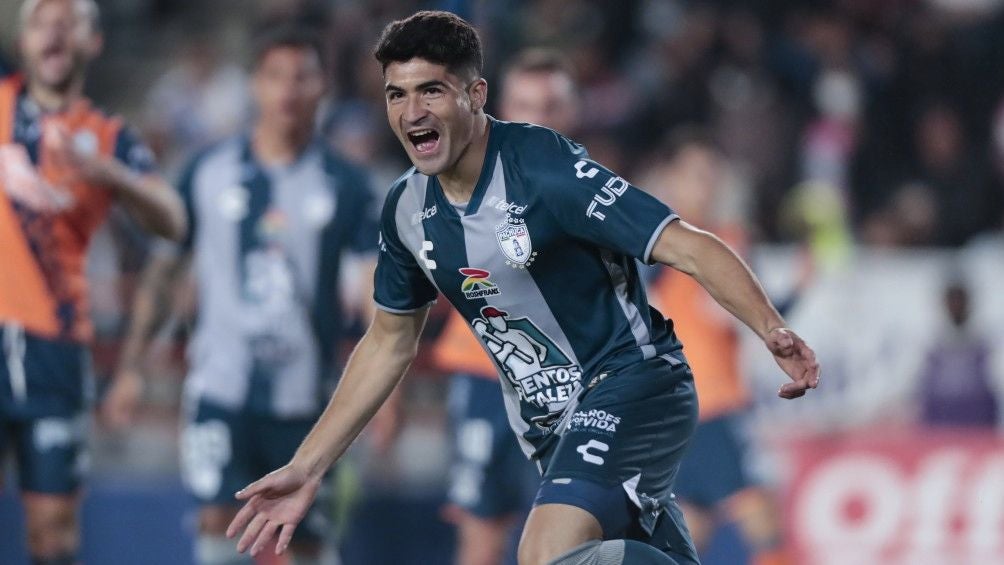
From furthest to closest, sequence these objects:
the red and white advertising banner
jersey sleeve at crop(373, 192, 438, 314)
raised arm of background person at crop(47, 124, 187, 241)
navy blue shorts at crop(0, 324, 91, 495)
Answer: the red and white advertising banner → navy blue shorts at crop(0, 324, 91, 495) → raised arm of background person at crop(47, 124, 187, 241) → jersey sleeve at crop(373, 192, 438, 314)

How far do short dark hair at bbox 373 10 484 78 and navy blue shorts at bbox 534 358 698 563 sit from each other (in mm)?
1034

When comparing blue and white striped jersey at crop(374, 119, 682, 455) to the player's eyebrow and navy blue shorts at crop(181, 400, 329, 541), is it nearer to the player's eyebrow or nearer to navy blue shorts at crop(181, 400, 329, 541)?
the player's eyebrow

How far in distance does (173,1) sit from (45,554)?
32.2 feet

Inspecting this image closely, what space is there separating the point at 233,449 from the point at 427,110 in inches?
115

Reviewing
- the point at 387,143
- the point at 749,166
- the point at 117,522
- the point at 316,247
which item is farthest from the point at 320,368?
the point at 749,166

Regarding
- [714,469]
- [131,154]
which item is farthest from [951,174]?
[131,154]

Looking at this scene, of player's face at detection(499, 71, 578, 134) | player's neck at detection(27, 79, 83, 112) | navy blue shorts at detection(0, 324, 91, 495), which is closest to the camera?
navy blue shorts at detection(0, 324, 91, 495)

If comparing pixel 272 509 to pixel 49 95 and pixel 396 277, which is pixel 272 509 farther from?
pixel 49 95

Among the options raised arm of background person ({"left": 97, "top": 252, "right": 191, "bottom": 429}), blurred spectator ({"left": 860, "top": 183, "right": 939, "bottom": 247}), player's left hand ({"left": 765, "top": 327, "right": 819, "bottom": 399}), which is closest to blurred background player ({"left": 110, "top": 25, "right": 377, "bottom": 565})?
raised arm of background person ({"left": 97, "top": 252, "right": 191, "bottom": 429})

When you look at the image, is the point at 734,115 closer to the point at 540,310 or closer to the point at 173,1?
the point at 173,1

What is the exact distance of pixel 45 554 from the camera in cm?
652

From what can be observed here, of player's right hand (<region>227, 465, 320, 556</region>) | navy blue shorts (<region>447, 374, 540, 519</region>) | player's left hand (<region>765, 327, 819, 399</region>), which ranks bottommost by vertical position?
navy blue shorts (<region>447, 374, 540, 519</region>)

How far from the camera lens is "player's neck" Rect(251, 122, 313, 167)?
7156mm

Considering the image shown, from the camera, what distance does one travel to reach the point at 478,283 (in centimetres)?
471
